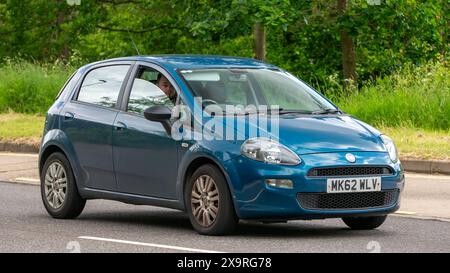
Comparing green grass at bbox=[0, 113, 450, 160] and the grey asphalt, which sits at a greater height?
the grey asphalt

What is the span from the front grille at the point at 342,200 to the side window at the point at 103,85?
2587mm

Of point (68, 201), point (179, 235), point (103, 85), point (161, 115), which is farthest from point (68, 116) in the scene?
point (179, 235)

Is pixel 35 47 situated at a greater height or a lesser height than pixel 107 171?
lesser

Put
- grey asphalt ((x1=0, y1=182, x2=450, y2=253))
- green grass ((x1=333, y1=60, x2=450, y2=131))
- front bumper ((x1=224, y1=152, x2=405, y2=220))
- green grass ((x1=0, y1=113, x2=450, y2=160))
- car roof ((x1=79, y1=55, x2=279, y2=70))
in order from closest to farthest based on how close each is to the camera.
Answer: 1. grey asphalt ((x1=0, y1=182, x2=450, y2=253))
2. front bumper ((x1=224, y1=152, x2=405, y2=220))
3. car roof ((x1=79, y1=55, x2=279, y2=70))
4. green grass ((x1=0, y1=113, x2=450, y2=160))
5. green grass ((x1=333, y1=60, x2=450, y2=131))

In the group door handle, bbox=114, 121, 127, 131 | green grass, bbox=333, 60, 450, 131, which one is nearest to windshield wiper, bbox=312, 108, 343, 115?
door handle, bbox=114, 121, 127, 131

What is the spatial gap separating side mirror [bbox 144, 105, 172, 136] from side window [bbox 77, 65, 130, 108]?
1015 millimetres

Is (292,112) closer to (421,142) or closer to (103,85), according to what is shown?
(103,85)

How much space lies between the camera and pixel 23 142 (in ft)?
72.9

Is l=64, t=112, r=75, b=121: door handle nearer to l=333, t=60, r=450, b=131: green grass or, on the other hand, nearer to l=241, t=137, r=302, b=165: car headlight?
l=241, t=137, r=302, b=165: car headlight

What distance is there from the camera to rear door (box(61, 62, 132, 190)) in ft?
39.8

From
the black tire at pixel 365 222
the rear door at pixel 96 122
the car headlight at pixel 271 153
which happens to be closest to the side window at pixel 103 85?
the rear door at pixel 96 122

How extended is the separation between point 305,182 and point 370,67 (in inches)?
1023
